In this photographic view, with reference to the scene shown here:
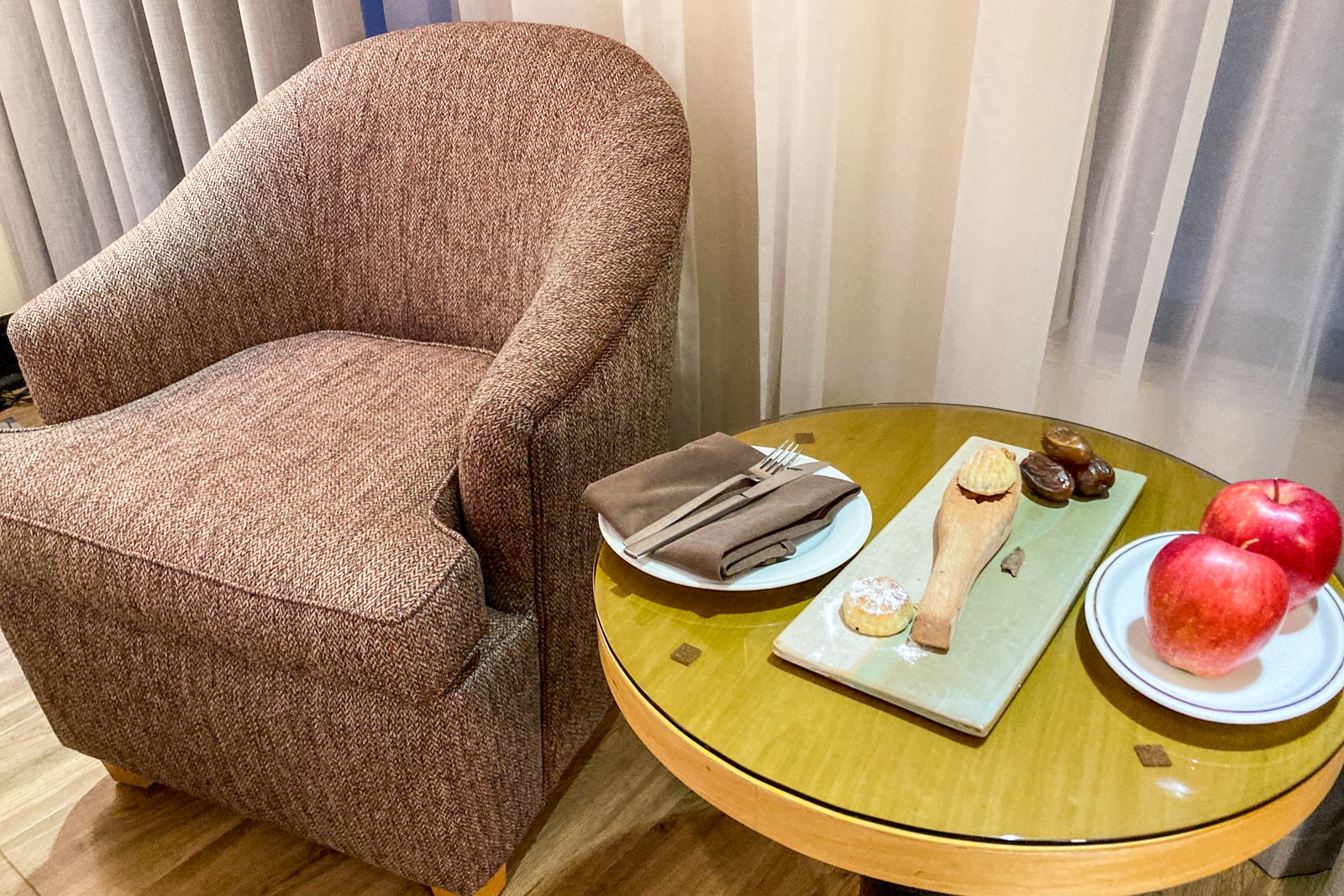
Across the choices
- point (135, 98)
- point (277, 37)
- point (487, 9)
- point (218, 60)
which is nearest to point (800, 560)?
point (487, 9)

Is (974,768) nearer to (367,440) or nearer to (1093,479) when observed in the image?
(1093,479)

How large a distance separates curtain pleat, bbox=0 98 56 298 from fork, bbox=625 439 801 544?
7.70 ft

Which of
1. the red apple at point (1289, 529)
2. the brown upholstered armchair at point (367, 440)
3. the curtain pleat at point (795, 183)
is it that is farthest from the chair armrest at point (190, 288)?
the red apple at point (1289, 529)

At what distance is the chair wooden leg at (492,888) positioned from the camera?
1115mm

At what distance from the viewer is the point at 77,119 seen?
2205 mm

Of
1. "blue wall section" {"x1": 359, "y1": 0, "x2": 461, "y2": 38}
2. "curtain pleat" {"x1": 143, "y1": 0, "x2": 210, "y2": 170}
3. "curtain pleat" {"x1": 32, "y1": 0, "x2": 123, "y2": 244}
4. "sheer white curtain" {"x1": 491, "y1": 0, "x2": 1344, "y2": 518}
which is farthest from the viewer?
"curtain pleat" {"x1": 32, "y1": 0, "x2": 123, "y2": 244}

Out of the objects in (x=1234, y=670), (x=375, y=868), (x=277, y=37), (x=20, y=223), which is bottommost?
(x=375, y=868)

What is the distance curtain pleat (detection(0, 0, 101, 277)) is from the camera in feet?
7.21

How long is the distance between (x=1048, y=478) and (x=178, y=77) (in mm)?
1871

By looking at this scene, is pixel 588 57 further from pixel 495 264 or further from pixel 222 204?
pixel 222 204

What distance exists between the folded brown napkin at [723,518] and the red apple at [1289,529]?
290mm

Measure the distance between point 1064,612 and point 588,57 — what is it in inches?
39.2

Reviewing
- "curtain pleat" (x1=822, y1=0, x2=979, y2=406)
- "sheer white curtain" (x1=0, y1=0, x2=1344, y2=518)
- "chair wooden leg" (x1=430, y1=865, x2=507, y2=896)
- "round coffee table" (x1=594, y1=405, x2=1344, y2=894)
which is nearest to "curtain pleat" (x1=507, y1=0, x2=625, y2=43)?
"sheer white curtain" (x1=0, y1=0, x2=1344, y2=518)

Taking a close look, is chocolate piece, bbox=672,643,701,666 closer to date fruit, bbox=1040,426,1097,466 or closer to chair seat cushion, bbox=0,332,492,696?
chair seat cushion, bbox=0,332,492,696
